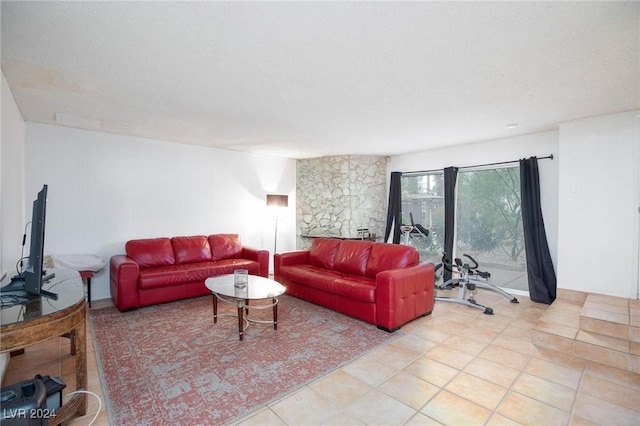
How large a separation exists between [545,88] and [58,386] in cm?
433

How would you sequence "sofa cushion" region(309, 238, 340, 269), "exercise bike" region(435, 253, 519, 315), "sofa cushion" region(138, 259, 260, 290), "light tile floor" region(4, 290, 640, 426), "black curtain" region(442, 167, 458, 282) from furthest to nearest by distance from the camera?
"black curtain" region(442, 167, 458, 282)
"sofa cushion" region(309, 238, 340, 269)
"exercise bike" region(435, 253, 519, 315)
"sofa cushion" region(138, 259, 260, 290)
"light tile floor" region(4, 290, 640, 426)

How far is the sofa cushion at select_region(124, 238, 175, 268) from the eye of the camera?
13.9 ft

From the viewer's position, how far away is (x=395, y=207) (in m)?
6.02

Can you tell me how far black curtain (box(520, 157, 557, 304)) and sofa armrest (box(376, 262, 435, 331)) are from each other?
1.90 m

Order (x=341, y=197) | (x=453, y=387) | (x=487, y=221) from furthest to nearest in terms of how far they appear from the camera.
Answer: (x=341, y=197)
(x=487, y=221)
(x=453, y=387)

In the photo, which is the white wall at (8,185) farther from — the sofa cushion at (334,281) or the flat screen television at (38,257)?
the sofa cushion at (334,281)

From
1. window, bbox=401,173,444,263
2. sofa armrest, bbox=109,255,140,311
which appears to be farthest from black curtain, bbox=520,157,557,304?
sofa armrest, bbox=109,255,140,311

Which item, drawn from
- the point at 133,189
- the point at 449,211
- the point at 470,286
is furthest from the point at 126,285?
the point at 449,211

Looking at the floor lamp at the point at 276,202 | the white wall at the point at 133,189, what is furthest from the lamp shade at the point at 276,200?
the white wall at the point at 133,189

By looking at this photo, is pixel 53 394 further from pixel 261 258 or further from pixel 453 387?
pixel 261 258

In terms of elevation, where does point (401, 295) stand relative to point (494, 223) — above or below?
below

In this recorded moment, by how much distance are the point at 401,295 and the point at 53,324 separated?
9.34ft

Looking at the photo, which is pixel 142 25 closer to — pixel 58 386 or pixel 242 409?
pixel 58 386

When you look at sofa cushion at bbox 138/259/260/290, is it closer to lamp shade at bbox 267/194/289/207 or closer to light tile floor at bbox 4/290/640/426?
light tile floor at bbox 4/290/640/426
